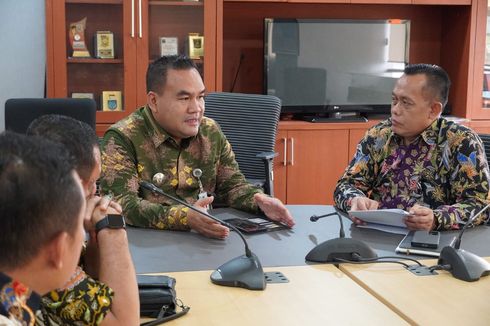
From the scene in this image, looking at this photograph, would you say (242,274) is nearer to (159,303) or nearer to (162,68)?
(159,303)

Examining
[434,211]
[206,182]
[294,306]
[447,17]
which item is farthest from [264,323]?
[447,17]

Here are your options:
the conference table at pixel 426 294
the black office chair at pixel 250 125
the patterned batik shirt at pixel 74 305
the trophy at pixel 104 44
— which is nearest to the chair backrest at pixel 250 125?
the black office chair at pixel 250 125

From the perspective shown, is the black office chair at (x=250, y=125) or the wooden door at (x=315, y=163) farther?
the wooden door at (x=315, y=163)

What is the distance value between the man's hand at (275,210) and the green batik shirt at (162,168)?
8cm

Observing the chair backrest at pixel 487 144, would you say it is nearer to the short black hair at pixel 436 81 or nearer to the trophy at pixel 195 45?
the short black hair at pixel 436 81

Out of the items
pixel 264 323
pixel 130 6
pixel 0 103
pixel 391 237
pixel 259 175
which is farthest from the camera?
pixel 0 103

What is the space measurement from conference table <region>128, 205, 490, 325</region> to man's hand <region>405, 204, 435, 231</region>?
0.07m

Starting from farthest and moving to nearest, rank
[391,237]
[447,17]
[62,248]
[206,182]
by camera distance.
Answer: [447,17], [206,182], [391,237], [62,248]

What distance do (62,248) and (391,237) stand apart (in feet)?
4.12

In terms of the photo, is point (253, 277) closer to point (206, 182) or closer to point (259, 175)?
point (206, 182)

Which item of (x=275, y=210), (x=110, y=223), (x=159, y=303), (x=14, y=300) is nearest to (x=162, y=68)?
(x=275, y=210)

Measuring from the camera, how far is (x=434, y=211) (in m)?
2.06

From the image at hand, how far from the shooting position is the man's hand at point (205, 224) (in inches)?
74.5

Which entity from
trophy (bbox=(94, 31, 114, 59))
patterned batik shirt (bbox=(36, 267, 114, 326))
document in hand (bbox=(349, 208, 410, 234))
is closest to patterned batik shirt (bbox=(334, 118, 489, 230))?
document in hand (bbox=(349, 208, 410, 234))
